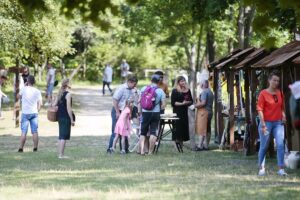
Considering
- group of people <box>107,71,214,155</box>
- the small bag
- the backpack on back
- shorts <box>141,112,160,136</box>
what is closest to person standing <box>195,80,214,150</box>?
group of people <box>107,71,214,155</box>

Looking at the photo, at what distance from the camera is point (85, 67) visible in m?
67.6

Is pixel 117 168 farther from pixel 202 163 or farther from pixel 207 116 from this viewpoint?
pixel 207 116

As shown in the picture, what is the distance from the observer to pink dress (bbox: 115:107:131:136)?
1725 centimetres

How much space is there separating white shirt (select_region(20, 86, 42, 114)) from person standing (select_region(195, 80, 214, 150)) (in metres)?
4.06

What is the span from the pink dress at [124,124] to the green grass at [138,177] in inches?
21.9

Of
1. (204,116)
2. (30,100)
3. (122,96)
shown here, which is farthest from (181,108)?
(30,100)

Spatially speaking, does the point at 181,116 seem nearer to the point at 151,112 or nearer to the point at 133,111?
the point at 151,112

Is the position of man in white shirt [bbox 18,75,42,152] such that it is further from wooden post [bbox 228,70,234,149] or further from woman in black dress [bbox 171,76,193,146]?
wooden post [bbox 228,70,234,149]

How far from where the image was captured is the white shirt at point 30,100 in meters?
17.6

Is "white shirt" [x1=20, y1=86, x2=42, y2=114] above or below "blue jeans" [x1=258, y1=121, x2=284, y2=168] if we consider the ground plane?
above

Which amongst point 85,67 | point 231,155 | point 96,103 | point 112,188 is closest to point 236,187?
point 112,188

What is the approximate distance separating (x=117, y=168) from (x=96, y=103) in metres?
24.1

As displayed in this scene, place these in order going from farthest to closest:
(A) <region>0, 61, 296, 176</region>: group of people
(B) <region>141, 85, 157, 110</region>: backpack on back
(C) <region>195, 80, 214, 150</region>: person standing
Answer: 1. (C) <region>195, 80, 214, 150</region>: person standing
2. (B) <region>141, 85, 157, 110</region>: backpack on back
3. (A) <region>0, 61, 296, 176</region>: group of people

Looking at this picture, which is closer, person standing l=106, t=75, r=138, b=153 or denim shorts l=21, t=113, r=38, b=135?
person standing l=106, t=75, r=138, b=153
